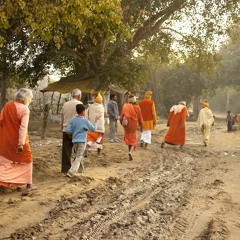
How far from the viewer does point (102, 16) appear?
276 inches

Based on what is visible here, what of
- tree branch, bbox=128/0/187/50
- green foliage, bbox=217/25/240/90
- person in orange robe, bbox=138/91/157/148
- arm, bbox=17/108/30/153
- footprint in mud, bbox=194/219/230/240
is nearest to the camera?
footprint in mud, bbox=194/219/230/240

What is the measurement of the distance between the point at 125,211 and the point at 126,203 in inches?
16.6

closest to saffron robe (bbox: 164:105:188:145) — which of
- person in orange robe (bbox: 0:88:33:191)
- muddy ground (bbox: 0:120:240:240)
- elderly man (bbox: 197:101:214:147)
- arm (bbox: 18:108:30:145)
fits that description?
elderly man (bbox: 197:101:214:147)

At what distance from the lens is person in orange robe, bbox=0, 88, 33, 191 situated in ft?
20.1

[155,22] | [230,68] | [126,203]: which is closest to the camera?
[126,203]

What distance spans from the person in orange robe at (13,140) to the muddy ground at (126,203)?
0.99 ft

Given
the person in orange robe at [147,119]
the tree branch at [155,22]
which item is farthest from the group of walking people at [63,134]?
the tree branch at [155,22]

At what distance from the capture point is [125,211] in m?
5.26

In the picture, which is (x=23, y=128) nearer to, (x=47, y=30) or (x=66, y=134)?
(x=66, y=134)

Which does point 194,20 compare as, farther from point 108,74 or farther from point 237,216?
point 237,216

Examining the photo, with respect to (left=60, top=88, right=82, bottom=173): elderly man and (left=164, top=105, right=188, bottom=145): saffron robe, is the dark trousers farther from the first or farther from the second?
(left=164, top=105, right=188, bottom=145): saffron robe

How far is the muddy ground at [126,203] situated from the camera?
4.47 m

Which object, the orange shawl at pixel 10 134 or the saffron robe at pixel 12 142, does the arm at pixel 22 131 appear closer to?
the saffron robe at pixel 12 142

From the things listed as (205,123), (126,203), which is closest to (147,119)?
(205,123)
